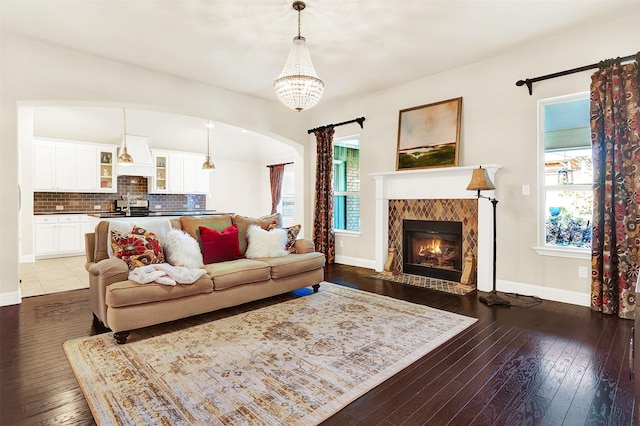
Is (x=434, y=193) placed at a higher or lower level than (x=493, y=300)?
higher

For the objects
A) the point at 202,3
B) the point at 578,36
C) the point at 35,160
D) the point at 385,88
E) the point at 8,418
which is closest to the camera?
the point at 8,418

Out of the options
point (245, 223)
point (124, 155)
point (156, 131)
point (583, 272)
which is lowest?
point (583, 272)

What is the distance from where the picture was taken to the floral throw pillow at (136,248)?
313 cm

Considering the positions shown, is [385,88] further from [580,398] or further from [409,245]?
[580,398]

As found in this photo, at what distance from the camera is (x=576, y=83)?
3760mm

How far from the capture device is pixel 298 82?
301cm

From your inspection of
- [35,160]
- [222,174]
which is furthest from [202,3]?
[222,174]

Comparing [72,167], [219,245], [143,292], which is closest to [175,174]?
[72,167]

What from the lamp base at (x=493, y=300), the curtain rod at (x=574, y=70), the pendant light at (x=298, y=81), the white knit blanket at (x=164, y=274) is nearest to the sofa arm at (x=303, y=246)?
the white knit blanket at (x=164, y=274)

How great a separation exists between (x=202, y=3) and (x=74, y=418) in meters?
3.33

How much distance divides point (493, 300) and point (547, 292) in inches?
27.7

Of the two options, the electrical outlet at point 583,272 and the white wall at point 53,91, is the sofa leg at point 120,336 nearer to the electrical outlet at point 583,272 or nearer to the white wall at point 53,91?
the white wall at point 53,91

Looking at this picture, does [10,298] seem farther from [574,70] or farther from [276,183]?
[574,70]

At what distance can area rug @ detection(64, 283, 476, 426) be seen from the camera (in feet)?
6.24
